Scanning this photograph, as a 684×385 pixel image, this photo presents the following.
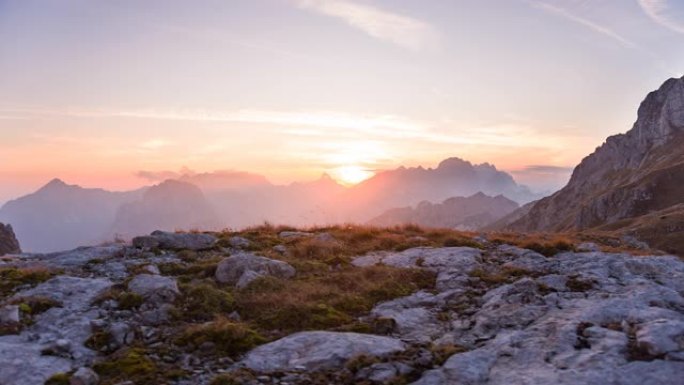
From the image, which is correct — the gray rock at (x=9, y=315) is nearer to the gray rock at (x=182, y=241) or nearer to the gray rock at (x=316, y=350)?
the gray rock at (x=316, y=350)

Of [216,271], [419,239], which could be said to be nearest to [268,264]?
[216,271]

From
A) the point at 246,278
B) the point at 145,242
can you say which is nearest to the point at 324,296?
the point at 246,278

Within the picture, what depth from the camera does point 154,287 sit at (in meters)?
14.8

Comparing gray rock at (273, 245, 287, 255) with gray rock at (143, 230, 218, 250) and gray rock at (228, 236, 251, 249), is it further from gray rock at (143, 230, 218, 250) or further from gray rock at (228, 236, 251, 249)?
gray rock at (143, 230, 218, 250)

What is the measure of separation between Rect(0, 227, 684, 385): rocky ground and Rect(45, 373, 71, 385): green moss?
0.05 metres

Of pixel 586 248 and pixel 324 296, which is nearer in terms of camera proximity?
pixel 324 296

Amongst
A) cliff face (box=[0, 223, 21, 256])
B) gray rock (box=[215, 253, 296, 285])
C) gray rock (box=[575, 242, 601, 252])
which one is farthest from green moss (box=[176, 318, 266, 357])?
cliff face (box=[0, 223, 21, 256])

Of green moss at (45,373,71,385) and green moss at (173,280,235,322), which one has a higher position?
green moss at (173,280,235,322)

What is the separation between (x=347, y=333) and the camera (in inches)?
480

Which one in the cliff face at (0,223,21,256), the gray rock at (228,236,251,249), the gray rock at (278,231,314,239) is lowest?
the cliff face at (0,223,21,256)

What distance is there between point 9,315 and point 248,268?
273 inches

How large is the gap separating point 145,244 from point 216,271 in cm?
590

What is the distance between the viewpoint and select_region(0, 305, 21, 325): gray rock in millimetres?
12164

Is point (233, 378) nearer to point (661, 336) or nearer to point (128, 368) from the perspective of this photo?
point (128, 368)
